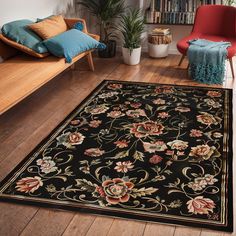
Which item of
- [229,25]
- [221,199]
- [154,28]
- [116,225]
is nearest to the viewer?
[116,225]

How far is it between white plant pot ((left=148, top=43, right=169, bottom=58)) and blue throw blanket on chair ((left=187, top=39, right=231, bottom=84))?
0.86 m

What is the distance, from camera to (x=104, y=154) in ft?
8.88

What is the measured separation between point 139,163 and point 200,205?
565mm

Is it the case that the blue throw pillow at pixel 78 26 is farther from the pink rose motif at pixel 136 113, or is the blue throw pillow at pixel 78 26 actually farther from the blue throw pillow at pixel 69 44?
the pink rose motif at pixel 136 113

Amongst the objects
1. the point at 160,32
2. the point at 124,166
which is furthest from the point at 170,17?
the point at 124,166

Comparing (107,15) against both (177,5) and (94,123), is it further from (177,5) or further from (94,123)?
(94,123)

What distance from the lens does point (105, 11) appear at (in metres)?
4.80

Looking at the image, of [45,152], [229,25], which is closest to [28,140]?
[45,152]

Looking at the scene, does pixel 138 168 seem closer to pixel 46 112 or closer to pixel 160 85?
pixel 46 112

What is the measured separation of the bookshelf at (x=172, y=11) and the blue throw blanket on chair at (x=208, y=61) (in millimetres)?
921

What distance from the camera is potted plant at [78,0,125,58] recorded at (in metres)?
4.81

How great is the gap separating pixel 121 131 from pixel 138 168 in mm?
580

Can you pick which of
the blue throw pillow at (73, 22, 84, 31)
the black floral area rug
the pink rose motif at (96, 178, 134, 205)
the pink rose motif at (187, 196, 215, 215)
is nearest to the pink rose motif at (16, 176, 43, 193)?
the black floral area rug

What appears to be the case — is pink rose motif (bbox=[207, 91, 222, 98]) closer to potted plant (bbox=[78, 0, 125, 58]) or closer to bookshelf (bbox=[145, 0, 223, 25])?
bookshelf (bbox=[145, 0, 223, 25])
